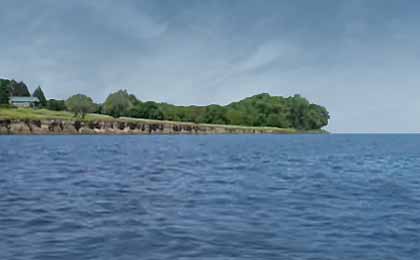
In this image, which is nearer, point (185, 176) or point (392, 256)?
point (392, 256)

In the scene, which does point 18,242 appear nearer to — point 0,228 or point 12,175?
point 0,228

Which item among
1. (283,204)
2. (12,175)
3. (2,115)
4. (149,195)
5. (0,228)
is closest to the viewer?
(0,228)

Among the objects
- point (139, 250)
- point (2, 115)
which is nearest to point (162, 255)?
point (139, 250)

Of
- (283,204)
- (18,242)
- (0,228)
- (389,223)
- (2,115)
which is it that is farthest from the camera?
(2,115)

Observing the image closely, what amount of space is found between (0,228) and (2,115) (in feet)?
643

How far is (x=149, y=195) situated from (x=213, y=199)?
4042mm

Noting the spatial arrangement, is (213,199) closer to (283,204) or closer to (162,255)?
(283,204)

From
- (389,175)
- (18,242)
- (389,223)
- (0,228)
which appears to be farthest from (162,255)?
(389,175)

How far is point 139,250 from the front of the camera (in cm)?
1516

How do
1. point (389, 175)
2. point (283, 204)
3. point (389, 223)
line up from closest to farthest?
point (389, 223), point (283, 204), point (389, 175)

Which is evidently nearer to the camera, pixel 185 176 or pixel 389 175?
pixel 185 176

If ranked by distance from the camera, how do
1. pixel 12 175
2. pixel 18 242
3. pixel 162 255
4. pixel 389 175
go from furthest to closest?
1. pixel 389 175
2. pixel 12 175
3. pixel 18 242
4. pixel 162 255

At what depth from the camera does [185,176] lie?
3953 cm

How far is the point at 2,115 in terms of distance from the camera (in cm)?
19738
